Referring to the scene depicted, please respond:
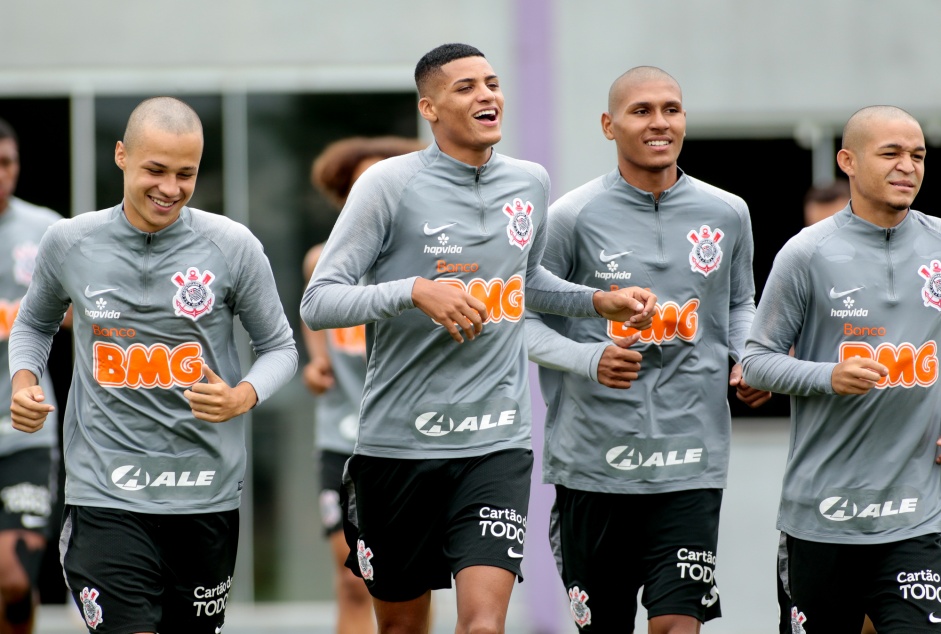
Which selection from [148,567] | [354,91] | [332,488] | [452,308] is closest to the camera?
[452,308]

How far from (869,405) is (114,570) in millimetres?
2736

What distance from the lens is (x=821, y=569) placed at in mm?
5352

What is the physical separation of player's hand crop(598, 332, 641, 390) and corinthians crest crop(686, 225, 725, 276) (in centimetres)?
50

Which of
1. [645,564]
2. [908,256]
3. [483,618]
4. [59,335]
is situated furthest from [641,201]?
[59,335]

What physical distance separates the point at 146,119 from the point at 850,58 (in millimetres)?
6310

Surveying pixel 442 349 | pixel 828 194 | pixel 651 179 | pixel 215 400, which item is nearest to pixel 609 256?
pixel 651 179

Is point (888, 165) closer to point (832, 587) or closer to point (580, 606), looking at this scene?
point (832, 587)

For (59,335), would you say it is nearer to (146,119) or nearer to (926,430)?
(146,119)

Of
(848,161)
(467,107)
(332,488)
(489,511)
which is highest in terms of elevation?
(467,107)

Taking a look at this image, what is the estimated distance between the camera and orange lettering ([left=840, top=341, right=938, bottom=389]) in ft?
17.4

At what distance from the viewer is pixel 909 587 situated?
5.21 m

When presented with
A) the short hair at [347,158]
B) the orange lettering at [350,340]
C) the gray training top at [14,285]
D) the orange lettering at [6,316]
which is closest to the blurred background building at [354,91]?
the short hair at [347,158]

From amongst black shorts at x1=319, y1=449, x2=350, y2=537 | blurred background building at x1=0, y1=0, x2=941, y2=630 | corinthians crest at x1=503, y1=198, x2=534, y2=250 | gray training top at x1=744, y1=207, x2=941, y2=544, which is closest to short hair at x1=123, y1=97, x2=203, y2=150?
corinthians crest at x1=503, y1=198, x2=534, y2=250

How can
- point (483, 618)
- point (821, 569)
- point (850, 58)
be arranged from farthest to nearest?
point (850, 58) → point (821, 569) → point (483, 618)
